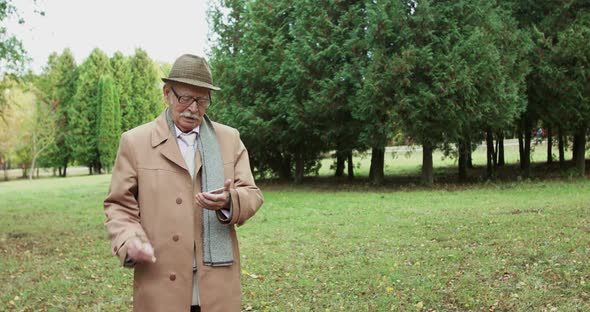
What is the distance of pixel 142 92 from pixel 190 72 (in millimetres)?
49993

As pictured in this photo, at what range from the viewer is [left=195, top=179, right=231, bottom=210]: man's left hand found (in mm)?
2742

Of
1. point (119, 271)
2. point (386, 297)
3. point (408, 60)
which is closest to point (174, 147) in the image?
point (386, 297)

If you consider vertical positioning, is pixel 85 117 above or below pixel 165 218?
above

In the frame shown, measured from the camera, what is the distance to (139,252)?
267 centimetres

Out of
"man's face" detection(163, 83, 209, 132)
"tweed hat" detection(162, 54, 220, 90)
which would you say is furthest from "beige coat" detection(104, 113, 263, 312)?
"tweed hat" detection(162, 54, 220, 90)

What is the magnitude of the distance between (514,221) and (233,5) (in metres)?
18.5

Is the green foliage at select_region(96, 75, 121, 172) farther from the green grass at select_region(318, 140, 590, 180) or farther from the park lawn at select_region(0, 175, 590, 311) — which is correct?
the park lawn at select_region(0, 175, 590, 311)

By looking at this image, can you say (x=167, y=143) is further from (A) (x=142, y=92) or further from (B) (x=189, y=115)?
(A) (x=142, y=92)

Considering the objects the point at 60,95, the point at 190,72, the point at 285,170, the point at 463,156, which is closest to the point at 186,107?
the point at 190,72

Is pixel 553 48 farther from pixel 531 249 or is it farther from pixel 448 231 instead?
pixel 531 249

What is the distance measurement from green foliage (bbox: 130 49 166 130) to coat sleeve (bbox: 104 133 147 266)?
48347mm

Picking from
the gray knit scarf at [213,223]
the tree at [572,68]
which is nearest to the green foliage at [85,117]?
the tree at [572,68]

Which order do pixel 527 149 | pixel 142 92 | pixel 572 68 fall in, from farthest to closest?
pixel 142 92
pixel 527 149
pixel 572 68

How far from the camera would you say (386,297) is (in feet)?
21.7
